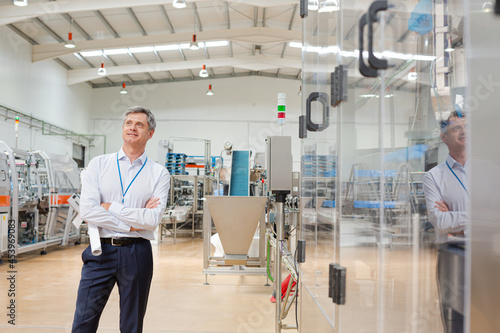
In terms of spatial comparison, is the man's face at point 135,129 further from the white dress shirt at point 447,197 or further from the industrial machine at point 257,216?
the white dress shirt at point 447,197

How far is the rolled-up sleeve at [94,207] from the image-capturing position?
2.06 meters

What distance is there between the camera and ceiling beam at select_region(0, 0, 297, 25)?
26.7ft

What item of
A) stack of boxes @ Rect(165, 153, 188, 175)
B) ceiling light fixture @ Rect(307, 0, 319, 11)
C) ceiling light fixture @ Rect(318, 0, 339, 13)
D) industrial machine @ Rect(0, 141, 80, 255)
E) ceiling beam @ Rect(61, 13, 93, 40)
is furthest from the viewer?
stack of boxes @ Rect(165, 153, 188, 175)

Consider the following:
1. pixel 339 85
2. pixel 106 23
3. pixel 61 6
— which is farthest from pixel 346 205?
pixel 106 23

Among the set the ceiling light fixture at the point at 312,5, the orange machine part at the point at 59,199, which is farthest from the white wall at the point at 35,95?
the ceiling light fixture at the point at 312,5

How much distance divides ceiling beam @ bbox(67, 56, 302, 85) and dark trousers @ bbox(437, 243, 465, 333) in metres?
12.4

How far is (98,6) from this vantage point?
8.42m

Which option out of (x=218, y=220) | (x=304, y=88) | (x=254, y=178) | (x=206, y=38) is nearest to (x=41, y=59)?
(x=206, y=38)

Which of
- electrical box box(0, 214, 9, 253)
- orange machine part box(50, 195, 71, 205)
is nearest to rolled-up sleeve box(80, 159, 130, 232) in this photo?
electrical box box(0, 214, 9, 253)

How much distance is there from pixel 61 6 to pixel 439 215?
9.08 metres

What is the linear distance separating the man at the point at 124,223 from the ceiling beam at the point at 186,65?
435 inches

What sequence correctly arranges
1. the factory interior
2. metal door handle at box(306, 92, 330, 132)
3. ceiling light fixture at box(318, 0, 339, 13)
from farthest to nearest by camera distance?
metal door handle at box(306, 92, 330, 132) < ceiling light fixture at box(318, 0, 339, 13) < the factory interior

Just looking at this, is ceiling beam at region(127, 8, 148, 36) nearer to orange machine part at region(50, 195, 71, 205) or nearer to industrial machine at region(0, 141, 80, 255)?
industrial machine at region(0, 141, 80, 255)

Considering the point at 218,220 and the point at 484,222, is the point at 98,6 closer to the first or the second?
the point at 218,220
